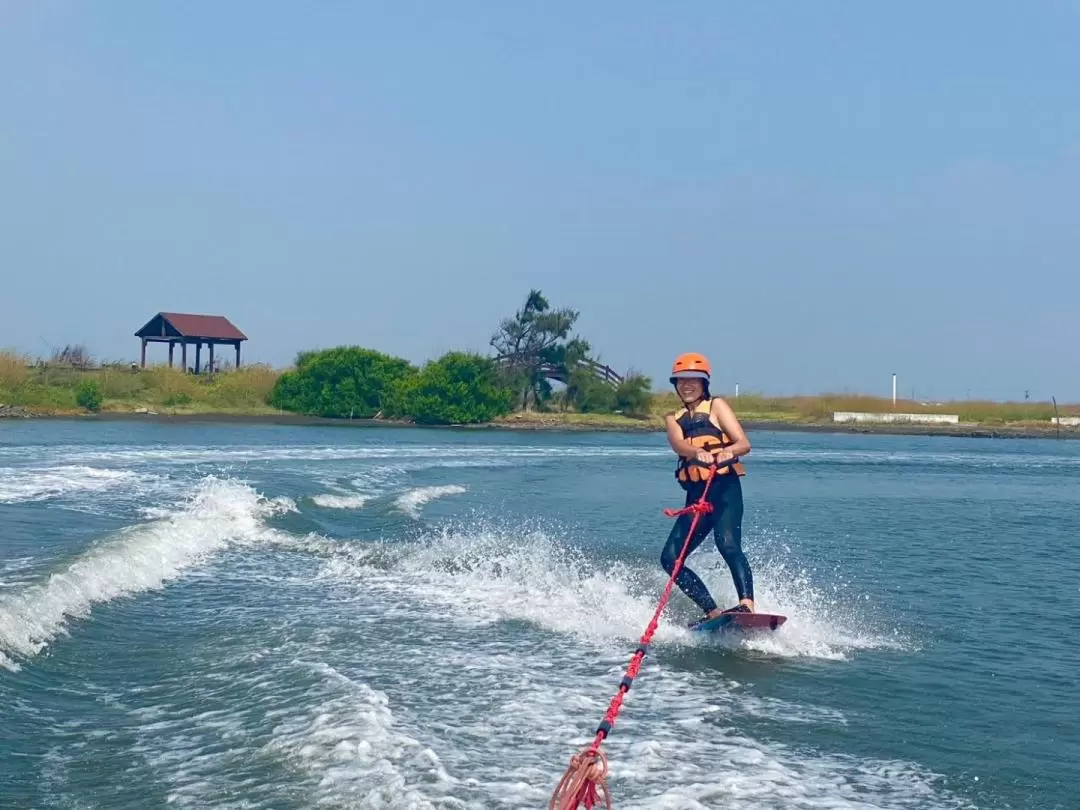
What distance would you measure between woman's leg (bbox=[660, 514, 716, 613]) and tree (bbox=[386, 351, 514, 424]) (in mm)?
54223

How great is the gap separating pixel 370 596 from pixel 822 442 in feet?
160

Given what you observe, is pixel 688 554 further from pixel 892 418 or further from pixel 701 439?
pixel 892 418

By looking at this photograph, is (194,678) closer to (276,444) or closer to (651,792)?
(651,792)

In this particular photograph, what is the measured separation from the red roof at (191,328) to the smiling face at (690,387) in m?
64.4

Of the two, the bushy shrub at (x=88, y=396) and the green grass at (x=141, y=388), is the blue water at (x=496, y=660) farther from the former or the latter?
the green grass at (x=141, y=388)

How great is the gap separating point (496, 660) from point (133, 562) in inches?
201

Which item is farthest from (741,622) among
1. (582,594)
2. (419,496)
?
(419,496)

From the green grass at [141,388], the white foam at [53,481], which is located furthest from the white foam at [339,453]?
the green grass at [141,388]

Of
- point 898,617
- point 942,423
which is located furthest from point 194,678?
point 942,423

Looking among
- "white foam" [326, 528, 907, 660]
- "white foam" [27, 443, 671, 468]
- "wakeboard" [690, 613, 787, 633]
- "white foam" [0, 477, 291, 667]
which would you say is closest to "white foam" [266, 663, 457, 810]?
"white foam" [0, 477, 291, 667]

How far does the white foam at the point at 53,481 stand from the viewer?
18.3 m

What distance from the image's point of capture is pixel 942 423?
75.4 metres

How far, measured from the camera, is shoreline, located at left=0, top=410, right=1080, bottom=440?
57.2 meters

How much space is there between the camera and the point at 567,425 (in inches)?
2581
